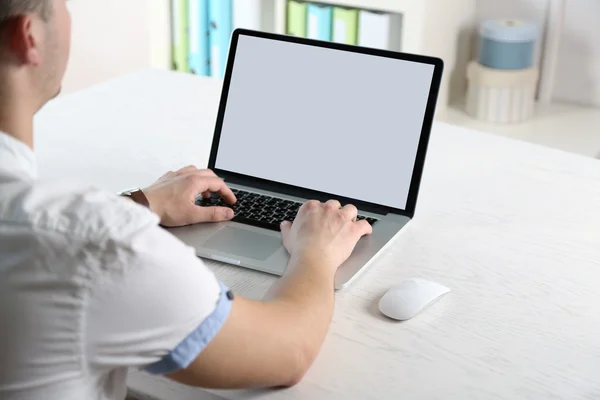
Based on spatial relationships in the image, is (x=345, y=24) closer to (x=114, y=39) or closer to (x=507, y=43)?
(x=507, y=43)

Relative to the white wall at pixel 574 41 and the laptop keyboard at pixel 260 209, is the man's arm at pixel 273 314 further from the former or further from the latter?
the white wall at pixel 574 41

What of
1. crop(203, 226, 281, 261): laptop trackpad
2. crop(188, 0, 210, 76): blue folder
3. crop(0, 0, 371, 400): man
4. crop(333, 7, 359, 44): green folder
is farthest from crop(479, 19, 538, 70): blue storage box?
crop(0, 0, 371, 400): man

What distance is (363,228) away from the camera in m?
1.16

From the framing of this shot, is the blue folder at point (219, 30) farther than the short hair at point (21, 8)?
Yes

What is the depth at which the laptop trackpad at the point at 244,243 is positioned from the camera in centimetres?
114

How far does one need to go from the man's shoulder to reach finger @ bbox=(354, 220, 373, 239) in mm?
468

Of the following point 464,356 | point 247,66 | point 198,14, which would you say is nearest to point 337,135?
point 247,66

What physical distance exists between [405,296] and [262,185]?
41 cm

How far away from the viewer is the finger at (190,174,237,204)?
4.12ft

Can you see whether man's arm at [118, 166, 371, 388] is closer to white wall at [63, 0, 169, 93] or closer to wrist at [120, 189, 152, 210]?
wrist at [120, 189, 152, 210]

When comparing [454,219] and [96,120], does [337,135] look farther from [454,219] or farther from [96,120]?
[96,120]

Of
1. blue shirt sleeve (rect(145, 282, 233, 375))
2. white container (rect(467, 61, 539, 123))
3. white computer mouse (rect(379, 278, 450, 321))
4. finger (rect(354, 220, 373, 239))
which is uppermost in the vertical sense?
blue shirt sleeve (rect(145, 282, 233, 375))

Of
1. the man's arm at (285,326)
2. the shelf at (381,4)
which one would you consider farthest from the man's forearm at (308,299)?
the shelf at (381,4)

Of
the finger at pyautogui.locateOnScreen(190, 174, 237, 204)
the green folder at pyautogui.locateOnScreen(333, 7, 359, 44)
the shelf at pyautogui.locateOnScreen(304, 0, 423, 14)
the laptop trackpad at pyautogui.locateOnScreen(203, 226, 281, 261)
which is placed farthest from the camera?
the green folder at pyautogui.locateOnScreen(333, 7, 359, 44)
